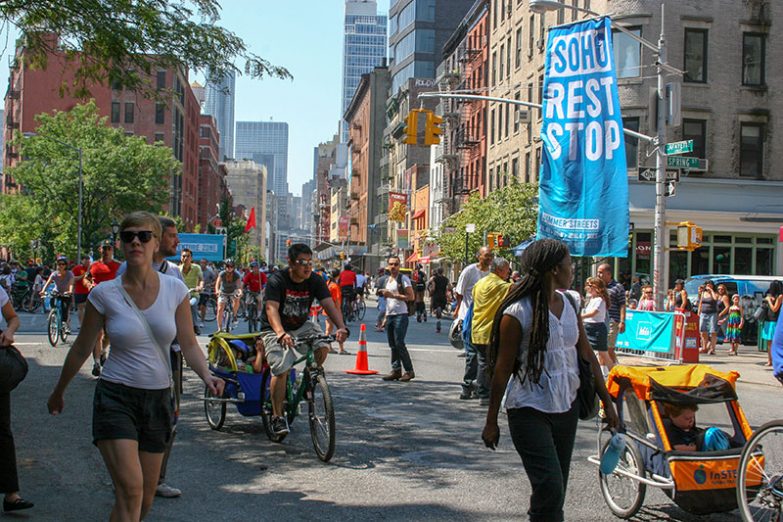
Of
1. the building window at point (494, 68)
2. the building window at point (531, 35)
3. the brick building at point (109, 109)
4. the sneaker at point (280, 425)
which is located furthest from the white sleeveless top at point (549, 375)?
the brick building at point (109, 109)

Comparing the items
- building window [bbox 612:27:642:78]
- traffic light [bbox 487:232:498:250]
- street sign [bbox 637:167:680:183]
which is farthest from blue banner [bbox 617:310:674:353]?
building window [bbox 612:27:642:78]

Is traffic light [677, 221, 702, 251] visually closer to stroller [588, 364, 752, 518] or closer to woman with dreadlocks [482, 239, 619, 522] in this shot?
stroller [588, 364, 752, 518]

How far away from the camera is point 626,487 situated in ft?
20.7

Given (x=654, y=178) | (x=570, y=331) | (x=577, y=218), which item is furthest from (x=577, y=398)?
(x=654, y=178)

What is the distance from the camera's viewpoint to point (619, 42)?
37469 millimetres

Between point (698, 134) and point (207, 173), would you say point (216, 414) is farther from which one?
point (207, 173)

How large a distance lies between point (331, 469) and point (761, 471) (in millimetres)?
3448

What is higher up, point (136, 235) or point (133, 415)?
point (136, 235)

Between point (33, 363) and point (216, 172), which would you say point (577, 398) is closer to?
point (33, 363)

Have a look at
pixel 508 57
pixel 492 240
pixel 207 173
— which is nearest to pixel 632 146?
pixel 492 240

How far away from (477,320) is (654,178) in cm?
1040

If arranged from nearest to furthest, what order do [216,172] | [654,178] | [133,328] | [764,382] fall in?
[133,328]
[764,382]
[654,178]
[216,172]

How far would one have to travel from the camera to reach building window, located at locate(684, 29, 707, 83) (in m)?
38.0

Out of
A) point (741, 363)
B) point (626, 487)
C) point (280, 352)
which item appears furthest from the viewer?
point (741, 363)
